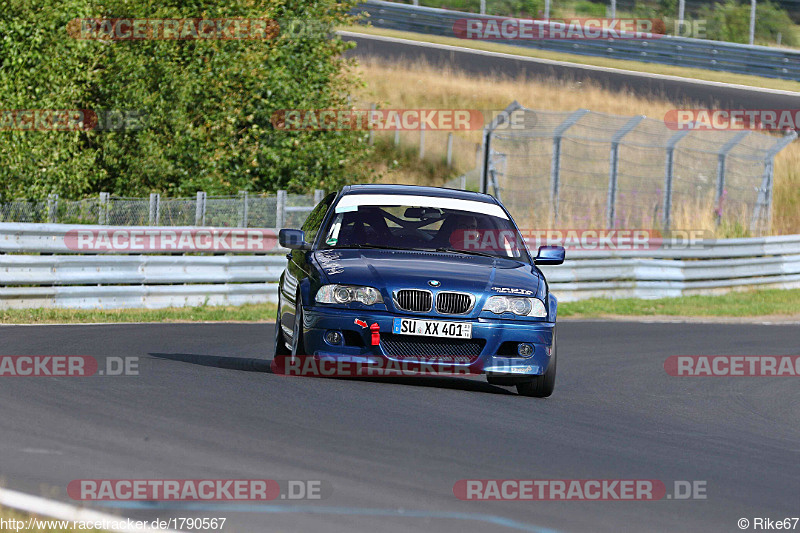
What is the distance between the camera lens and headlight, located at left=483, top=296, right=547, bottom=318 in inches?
368

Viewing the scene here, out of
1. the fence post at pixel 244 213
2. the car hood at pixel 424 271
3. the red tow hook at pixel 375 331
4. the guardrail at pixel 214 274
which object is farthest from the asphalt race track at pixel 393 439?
the fence post at pixel 244 213

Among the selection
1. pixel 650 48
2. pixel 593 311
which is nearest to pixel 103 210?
pixel 593 311

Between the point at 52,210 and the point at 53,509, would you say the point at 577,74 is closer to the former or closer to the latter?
the point at 52,210

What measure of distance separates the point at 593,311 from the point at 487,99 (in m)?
18.4

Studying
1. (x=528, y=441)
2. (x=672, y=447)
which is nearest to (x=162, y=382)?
(x=528, y=441)

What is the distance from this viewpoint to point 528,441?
751cm

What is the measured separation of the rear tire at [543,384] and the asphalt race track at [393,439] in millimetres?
147

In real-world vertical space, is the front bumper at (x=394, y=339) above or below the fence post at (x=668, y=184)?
above

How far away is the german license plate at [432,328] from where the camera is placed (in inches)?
361

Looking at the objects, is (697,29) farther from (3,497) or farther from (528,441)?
(3,497)

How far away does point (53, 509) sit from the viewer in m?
5.02

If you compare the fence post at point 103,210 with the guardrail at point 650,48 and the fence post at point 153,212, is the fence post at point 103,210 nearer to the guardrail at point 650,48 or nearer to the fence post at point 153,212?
the fence post at point 153,212

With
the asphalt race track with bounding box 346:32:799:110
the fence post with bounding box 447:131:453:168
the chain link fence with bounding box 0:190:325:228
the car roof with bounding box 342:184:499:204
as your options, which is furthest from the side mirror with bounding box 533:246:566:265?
the asphalt race track with bounding box 346:32:799:110

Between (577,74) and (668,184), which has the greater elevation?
(577,74)
